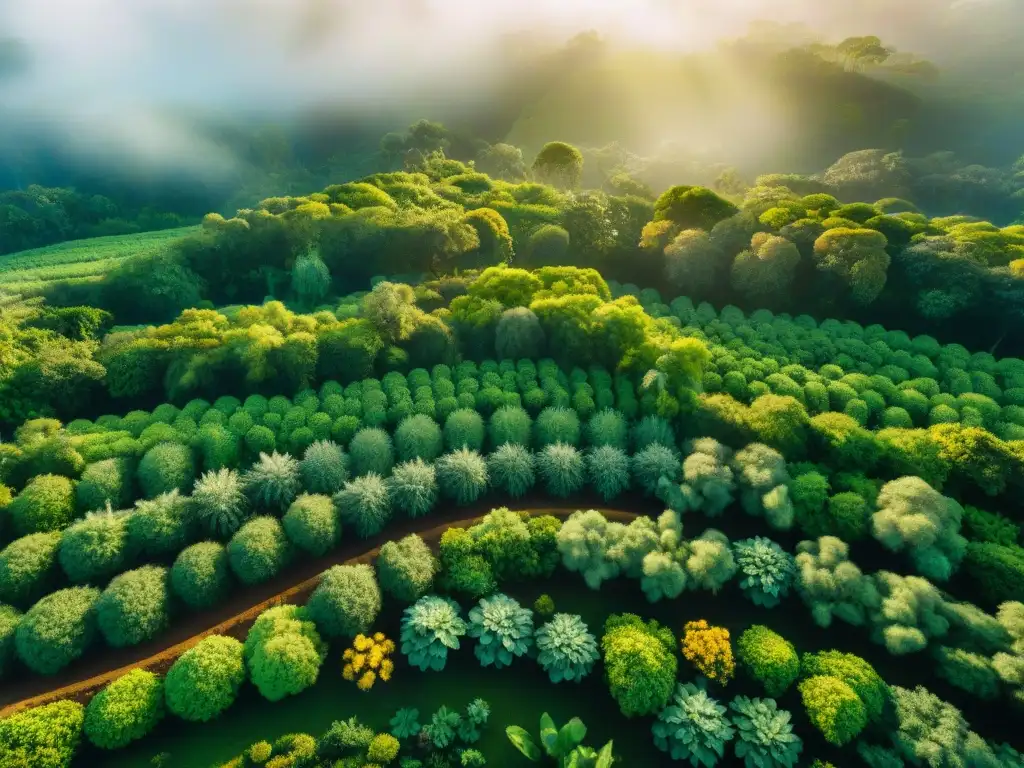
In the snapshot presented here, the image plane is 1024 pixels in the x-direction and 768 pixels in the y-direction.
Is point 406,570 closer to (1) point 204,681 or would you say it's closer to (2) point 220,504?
(1) point 204,681

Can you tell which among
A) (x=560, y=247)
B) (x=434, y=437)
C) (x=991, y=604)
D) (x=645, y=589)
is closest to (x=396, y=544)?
(x=434, y=437)

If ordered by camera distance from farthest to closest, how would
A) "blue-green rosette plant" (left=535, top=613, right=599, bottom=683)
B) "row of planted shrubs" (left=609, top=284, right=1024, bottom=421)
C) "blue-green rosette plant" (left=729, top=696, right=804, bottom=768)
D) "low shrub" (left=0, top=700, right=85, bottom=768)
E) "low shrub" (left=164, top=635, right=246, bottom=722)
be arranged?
"row of planted shrubs" (left=609, top=284, right=1024, bottom=421)
"blue-green rosette plant" (left=535, top=613, right=599, bottom=683)
"low shrub" (left=164, top=635, right=246, bottom=722)
"blue-green rosette plant" (left=729, top=696, right=804, bottom=768)
"low shrub" (left=0, top=700, right=85, bottom=768)

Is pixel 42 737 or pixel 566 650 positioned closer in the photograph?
pixel 42 737

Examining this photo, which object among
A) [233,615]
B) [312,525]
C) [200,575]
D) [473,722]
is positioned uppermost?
[312,525]

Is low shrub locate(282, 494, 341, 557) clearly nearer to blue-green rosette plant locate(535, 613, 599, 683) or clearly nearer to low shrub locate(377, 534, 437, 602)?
low shrub locate(377, 534, 437, 602)

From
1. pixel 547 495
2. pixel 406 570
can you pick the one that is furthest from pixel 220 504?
pixel 547 495

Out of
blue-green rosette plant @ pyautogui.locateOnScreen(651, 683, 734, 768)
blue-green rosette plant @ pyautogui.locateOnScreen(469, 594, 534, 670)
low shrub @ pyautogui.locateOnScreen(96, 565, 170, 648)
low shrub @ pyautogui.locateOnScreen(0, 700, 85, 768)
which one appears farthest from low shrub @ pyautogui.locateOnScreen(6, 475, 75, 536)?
blue-green rosette plant @ pyautogui.locateOnScreen(651, 683, 734, 768)
